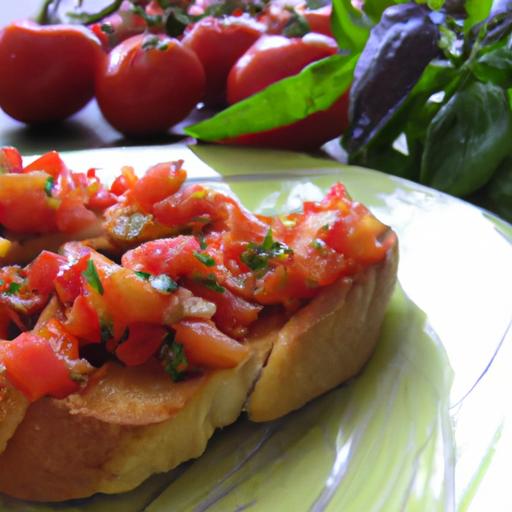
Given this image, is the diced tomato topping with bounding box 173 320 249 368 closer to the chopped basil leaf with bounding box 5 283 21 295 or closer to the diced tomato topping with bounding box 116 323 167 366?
the diced tomato topping with bounding box 116 323 167 366

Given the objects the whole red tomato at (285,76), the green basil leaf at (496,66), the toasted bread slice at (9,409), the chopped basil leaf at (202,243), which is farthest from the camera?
the whole red tomato at (285,76)

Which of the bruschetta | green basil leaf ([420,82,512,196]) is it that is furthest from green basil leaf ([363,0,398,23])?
the bruschetta

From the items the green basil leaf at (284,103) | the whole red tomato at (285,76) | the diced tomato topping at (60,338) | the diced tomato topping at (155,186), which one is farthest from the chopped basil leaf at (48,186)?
the whole red tomato at (285,76)

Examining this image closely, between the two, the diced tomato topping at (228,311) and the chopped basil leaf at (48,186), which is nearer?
the diced tomato topping at (228,311)

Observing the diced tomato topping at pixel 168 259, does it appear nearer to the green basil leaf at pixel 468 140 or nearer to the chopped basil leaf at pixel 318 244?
the chopped basil leaf at pixel 318 244

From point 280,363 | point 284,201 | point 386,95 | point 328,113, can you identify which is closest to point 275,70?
point 328,113

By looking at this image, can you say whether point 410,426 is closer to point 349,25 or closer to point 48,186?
point 48,186

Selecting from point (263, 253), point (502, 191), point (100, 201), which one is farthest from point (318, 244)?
point (502, 191)
